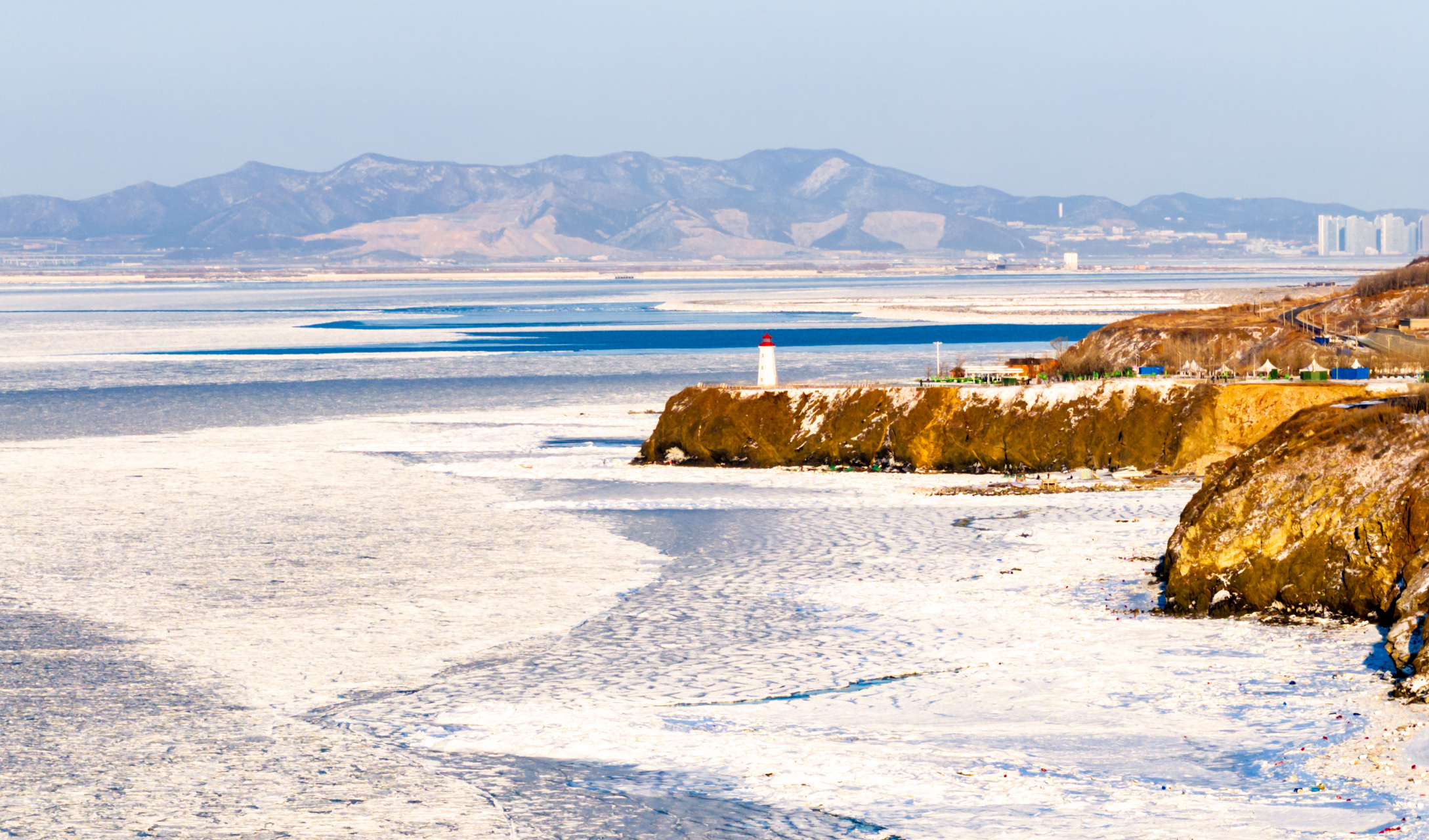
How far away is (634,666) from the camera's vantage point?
16359 millimetres

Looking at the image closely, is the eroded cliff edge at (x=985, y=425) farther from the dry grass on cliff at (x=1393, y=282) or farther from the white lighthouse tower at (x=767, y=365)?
the dry grass on cliff at (x=1393, y=282)

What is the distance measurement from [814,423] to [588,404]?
14.6 metres

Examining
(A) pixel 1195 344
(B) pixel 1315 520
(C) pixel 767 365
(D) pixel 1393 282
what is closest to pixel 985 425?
(C) pixel 767 365

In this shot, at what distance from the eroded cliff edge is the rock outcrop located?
36.5ft

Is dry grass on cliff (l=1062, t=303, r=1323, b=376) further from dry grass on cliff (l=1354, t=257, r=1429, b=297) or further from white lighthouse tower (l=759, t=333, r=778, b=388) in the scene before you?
white lighthouse tower (l=759, t=333, r=778, b=388)

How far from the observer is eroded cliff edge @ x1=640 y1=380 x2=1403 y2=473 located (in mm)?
30109

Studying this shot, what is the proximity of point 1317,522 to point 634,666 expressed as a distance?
290 inches

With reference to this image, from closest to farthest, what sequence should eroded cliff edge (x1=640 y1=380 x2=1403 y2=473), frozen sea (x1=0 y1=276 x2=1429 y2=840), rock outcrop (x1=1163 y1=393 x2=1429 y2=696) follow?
frozen sea (x1=0 y1=276 x2=1429 y2=840), rock outcrop (x1=1163 y1=393 x2=1429 y2=696), eroded cliff edge (x1=640 y1=380 x2=1403 y2=473)

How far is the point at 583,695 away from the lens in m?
15.3

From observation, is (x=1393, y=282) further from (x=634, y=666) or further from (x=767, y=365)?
(x=634, y=666)

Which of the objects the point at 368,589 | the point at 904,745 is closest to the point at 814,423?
the point at 368,589

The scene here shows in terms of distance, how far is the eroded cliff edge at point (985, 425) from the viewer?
30109 mm

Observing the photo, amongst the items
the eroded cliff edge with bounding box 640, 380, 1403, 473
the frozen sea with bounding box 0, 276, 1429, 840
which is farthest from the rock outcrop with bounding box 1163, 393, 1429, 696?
the eroded cliff edge with bounding box 640, 380, 1403, 473

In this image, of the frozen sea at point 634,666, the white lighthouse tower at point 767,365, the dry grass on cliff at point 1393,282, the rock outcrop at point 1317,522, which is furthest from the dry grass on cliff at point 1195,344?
the rock outcrop at point 1317,522
